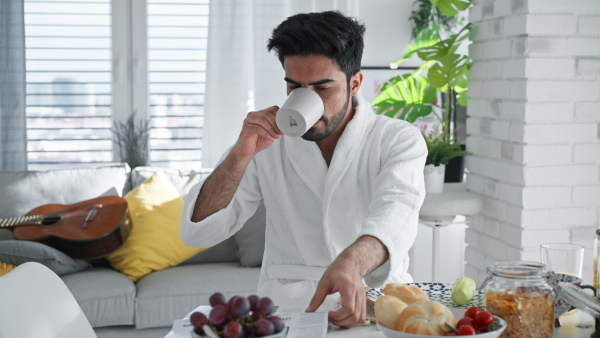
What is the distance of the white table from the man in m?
1.14

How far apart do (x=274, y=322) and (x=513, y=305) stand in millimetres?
419

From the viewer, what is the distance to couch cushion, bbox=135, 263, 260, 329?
10.6 ft

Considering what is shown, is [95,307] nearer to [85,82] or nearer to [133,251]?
[133,251]

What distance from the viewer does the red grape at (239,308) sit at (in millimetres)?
1043

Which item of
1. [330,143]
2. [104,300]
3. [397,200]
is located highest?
[330,143]

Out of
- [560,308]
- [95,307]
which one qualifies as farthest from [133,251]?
[560,308]

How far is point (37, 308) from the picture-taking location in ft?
4.76

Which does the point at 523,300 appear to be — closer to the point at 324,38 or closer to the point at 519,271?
the point at 519,271

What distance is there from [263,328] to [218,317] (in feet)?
0.22

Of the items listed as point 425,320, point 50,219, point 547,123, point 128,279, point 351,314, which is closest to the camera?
point 425,320

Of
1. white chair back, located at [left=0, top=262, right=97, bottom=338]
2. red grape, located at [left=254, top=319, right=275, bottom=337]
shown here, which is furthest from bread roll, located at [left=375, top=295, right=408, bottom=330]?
white chair back, located at [left=0, top=262, right=97, bottom=338]

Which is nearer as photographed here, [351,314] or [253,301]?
[253,301]

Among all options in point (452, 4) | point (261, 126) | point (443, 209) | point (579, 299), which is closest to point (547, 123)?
point (443, 209)

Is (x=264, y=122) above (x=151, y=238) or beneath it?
above
